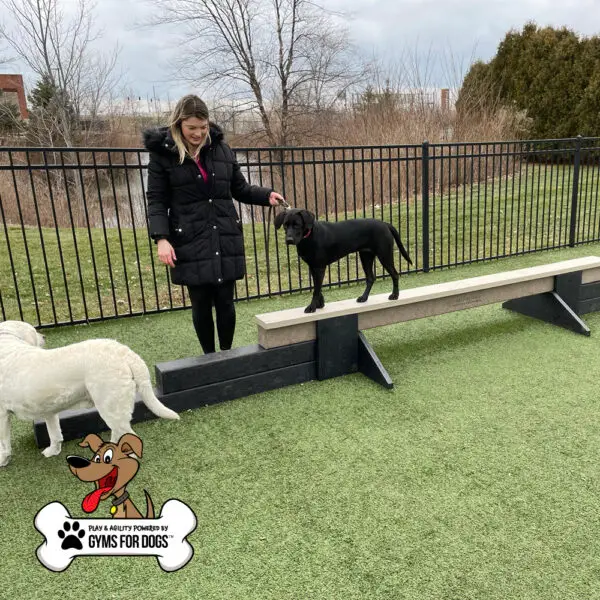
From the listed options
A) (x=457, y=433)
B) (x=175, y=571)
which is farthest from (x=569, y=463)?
(x=175, y=571)

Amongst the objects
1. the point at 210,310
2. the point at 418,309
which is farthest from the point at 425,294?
the point at 210,310

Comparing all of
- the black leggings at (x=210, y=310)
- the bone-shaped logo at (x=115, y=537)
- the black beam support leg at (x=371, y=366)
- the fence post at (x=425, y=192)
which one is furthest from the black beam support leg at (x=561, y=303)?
the bone-shaped logo at (x=115, y=537)

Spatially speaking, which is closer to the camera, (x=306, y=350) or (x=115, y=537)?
(x=115, y=537)

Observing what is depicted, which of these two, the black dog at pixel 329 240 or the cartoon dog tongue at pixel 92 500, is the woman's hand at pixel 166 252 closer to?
the black dog at pixel 329 240

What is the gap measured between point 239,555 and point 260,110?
13862 millimetres

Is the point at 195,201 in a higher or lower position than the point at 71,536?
higher

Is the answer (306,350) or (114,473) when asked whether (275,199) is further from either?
(114,473)

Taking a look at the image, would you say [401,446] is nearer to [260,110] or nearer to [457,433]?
[457,433]

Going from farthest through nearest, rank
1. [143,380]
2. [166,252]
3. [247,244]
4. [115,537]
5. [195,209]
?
[247,244] → [195,209] → [166,252] → [143,380] → [115,537]

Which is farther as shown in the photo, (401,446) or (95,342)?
(401,446)

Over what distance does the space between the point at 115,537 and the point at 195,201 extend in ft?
5.98

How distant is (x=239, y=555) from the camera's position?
197 centimetres

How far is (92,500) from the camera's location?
2.27 metres

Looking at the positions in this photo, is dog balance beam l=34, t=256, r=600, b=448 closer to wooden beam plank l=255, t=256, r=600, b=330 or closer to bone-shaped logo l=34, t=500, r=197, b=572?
wooden beam plank l=255, t=256, r=600, b=330
